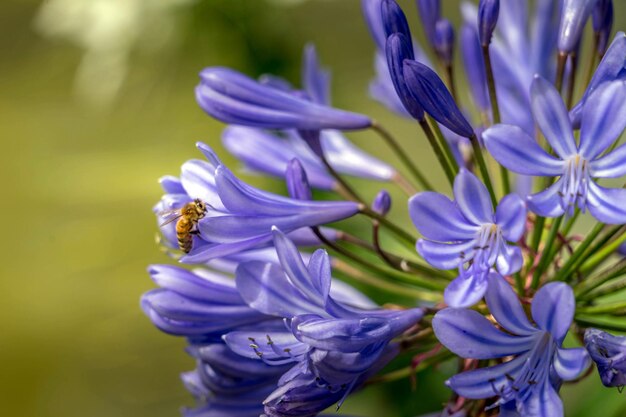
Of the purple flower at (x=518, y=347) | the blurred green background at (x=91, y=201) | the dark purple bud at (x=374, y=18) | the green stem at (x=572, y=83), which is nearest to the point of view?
the purple flower at (x=518, y=347)

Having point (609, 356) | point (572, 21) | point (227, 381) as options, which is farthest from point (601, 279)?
point (227, 381)

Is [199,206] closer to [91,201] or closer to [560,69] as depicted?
[560,69]

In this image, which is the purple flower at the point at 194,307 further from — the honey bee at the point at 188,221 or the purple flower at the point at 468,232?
the purple flower at the point at 468,232

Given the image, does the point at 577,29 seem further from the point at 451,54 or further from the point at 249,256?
the point at 249,256

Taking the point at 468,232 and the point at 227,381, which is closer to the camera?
the point at 468,232

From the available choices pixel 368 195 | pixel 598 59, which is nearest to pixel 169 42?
pixel 368 195

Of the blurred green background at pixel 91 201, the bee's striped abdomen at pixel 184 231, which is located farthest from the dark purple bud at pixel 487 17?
the blurred green background at pixel 91 201
